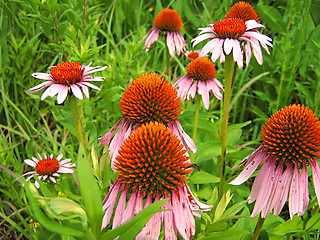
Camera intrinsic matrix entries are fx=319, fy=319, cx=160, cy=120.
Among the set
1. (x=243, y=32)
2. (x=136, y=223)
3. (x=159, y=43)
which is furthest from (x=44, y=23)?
(x=159, y=43)

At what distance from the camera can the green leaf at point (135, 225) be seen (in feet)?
2.47

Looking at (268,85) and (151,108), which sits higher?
(151,108)

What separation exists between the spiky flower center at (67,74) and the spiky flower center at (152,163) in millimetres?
499

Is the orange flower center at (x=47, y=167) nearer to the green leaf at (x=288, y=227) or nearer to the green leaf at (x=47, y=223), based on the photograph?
the green leaf at (x=47, y=223)

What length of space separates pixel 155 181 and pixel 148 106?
340 millimetres

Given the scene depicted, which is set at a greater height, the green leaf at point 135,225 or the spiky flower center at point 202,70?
the spiky flower center at point 202,70

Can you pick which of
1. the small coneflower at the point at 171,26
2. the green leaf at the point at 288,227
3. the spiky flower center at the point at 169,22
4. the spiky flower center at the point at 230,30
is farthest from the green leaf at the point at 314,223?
the spiky flower center at the point at 169,22

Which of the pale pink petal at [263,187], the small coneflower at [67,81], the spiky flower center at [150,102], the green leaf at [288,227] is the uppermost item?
the small coneflower at [67,81]

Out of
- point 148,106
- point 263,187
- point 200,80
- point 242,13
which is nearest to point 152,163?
point 148,106

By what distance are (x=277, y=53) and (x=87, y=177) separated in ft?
7.75

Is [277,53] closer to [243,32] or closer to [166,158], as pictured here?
[243,32]

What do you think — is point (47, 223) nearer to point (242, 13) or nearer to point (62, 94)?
point (62, 94)

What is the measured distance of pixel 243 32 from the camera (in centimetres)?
132

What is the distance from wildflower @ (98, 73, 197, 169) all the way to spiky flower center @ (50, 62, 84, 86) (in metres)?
0.24
